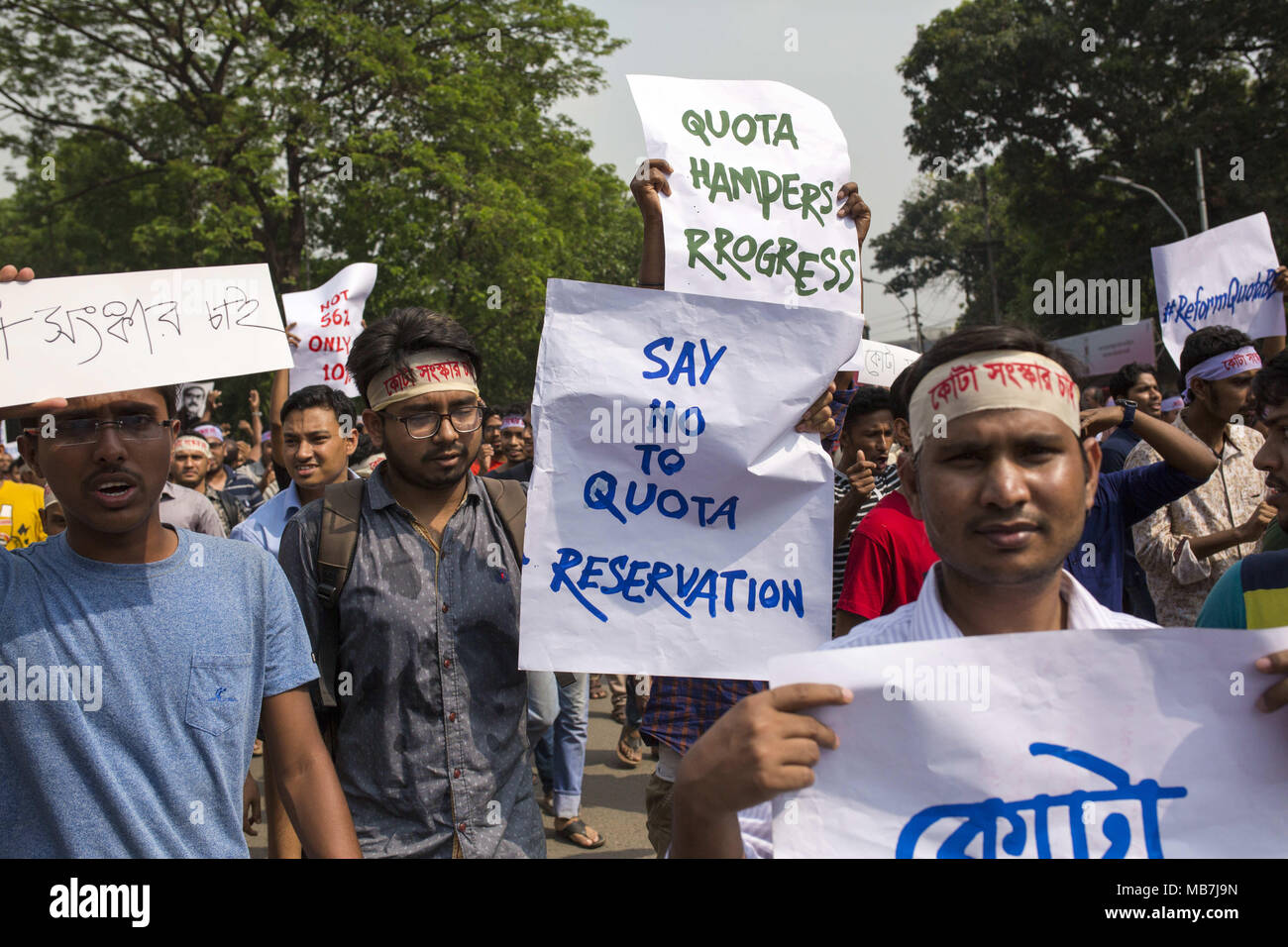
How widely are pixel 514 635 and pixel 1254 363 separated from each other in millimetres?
3538

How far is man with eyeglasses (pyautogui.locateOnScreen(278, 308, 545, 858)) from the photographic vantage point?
2746mm

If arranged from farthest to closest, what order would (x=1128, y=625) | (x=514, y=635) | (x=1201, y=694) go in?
1. (x=514, y=635)
2. (x=1128, y=625)
3. (x=1201, y=694)

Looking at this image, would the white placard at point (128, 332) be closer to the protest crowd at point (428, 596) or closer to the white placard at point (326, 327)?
the protest crowd at point (428, 596)

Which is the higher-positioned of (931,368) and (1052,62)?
(1052,62)

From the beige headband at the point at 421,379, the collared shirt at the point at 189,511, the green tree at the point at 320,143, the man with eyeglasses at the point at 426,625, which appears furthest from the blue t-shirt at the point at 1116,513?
the green tree at the point at 320,143

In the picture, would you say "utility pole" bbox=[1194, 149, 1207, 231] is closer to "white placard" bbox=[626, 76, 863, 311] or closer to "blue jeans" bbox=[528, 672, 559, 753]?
"white placard" bbox=[626, 76, 863, 311]

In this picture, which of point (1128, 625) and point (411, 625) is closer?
point (1128, 625)

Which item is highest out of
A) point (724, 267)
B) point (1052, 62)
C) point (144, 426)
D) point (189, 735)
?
point (1052, 62)

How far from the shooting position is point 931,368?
1933 millimetres

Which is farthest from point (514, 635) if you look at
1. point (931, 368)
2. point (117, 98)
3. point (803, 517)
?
point (117, 98)

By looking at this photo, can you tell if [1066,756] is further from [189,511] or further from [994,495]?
[189,511]

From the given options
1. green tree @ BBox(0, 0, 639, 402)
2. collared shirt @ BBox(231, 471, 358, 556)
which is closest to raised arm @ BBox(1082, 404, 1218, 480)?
collared shirt @ BBox(231, 471, 358, 556)

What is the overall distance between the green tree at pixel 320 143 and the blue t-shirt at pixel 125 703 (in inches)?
611

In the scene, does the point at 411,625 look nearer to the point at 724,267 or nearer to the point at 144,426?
the point at 144,426
